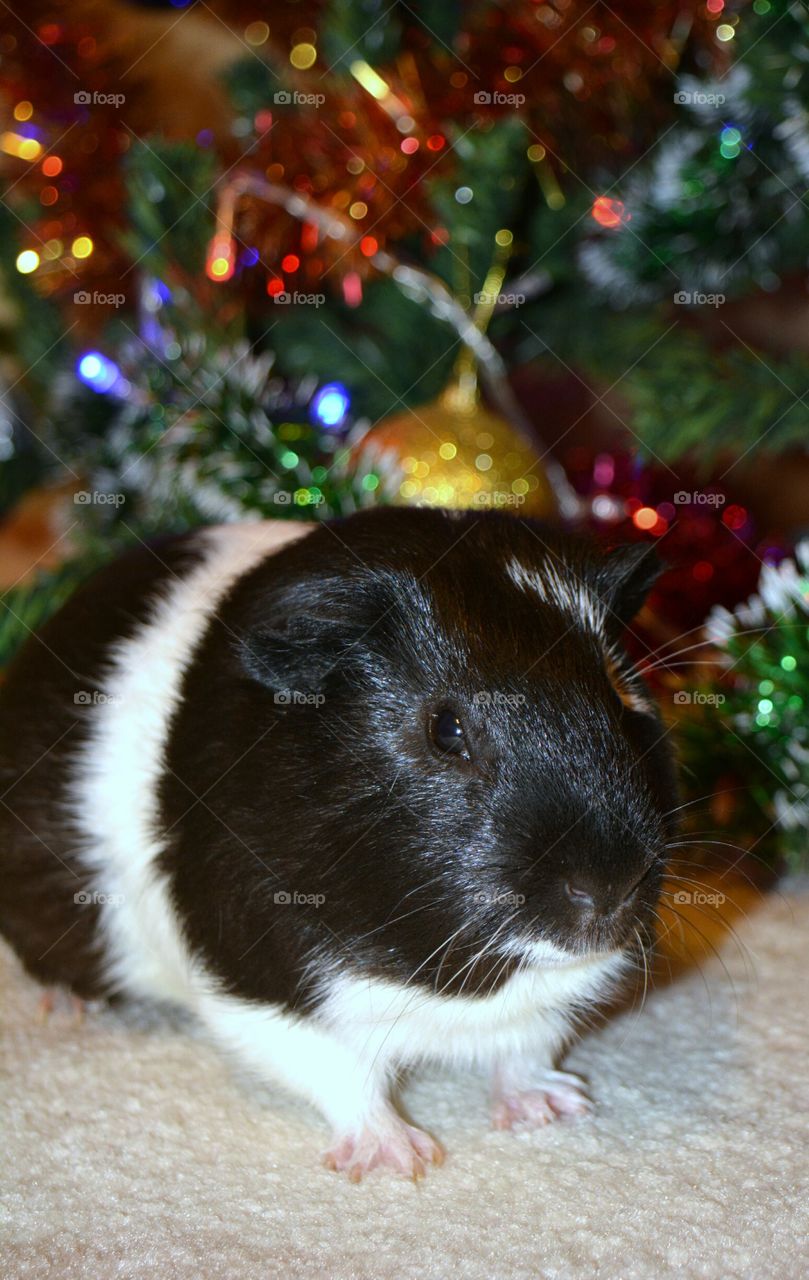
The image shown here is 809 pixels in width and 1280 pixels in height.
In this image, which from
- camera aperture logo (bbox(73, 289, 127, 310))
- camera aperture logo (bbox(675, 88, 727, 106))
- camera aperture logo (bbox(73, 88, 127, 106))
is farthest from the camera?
camera aperture logo (bbox(73, 289, 127, 310))

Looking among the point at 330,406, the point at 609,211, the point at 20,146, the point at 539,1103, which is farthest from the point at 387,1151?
the point at 20,146

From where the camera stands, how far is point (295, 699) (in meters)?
1.61

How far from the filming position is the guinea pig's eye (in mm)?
1511

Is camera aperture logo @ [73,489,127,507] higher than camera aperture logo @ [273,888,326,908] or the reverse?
higher

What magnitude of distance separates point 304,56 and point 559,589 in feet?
6.47

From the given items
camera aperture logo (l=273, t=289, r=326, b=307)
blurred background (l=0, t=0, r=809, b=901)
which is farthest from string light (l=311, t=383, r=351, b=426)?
camera aperture logo (l=273, t=289, r=326, b=307)

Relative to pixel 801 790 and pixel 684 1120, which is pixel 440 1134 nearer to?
pixel 684 1120

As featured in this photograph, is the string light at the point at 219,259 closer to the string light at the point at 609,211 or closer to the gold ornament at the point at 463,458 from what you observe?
the gold ornament at the point at 463,458

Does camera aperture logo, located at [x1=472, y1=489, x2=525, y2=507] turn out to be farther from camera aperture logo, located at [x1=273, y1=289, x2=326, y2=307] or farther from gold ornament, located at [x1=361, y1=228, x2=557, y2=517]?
camera aperture logo, located at [x1=273, y1=289, x2=326, y2=307]

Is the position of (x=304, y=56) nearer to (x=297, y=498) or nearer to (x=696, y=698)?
(x=297, y=498)

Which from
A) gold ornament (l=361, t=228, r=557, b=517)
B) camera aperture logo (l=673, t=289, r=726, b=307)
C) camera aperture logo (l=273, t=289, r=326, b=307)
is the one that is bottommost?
camera aperture logo (l=673, t=289, r=726, b=307)

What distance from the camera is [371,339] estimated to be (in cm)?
329

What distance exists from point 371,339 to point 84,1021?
6.41ft

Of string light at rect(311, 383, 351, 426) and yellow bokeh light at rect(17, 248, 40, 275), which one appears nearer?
string light at rect(311, 383, 351, 426)
